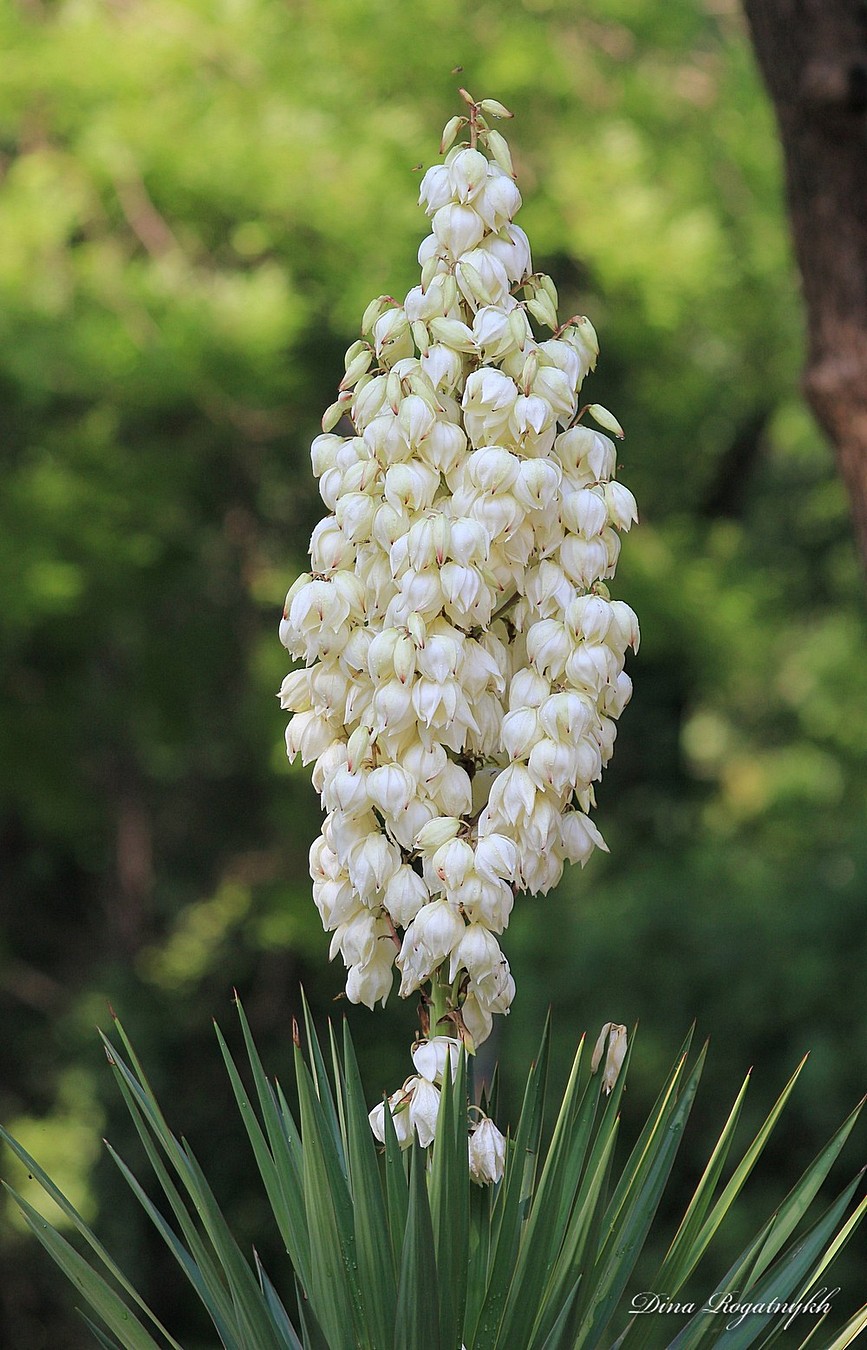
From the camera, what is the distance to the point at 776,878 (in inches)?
208

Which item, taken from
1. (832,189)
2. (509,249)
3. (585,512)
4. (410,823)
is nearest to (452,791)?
(410,823)

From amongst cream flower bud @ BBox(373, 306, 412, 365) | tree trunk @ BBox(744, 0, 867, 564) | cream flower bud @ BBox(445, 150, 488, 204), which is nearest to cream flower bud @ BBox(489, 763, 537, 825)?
cream flower bud @ BBox(373, 306, 412, 365)

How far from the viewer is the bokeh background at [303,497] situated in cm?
486

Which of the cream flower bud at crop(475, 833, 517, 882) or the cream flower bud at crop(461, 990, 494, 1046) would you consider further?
the cream flower bud at crop(461, 990, 494, 1046)

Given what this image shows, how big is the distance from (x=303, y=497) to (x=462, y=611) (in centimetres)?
645

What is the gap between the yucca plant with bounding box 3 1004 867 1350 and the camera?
120cm

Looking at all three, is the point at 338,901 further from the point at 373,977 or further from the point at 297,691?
the point at 297,691

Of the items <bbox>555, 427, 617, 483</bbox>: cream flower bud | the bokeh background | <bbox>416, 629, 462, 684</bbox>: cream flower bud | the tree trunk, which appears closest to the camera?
<bbox>416, 629, 462, 684</bbox>: cream flower bud

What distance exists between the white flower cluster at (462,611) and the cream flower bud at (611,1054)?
0.41 feet

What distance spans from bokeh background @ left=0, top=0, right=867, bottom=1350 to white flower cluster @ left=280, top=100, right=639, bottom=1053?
3352 mm

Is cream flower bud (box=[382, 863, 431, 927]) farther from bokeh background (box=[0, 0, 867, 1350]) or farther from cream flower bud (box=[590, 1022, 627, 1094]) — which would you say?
bokeh background (box=[0, 0, 867, 1350])

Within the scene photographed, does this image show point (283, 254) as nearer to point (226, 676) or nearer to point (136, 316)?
point (136, 316)

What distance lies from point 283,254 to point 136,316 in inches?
42.1

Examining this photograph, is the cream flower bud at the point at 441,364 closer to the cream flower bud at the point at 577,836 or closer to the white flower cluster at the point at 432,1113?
the cream flower bud at the point at 577,836
